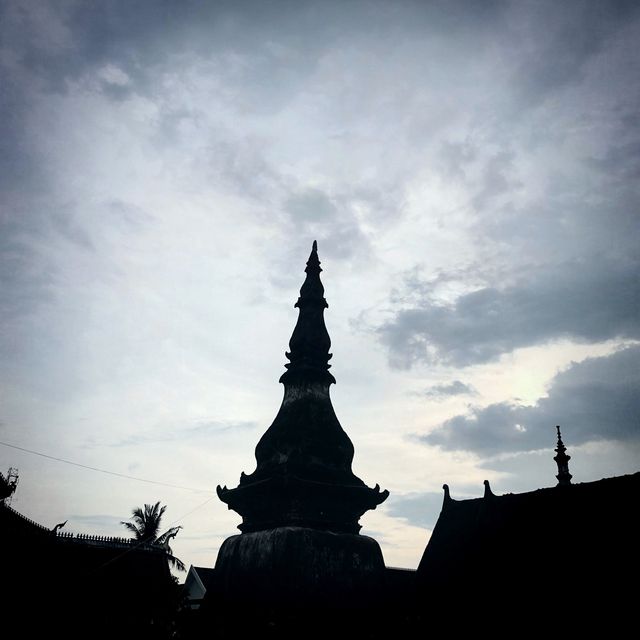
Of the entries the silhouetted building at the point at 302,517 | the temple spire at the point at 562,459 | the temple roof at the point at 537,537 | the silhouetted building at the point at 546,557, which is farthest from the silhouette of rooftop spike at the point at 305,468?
the temple spire at the point at 562,459

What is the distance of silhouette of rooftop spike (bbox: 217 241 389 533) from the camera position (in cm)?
1263

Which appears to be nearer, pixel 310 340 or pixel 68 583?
pixel 310 340

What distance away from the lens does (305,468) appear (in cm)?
1277

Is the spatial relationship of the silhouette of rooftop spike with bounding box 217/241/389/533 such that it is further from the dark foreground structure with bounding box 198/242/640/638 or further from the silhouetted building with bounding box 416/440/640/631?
the silhouetted building with bounding box 416/440/640/631

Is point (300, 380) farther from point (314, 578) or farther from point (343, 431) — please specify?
point (314, 578)

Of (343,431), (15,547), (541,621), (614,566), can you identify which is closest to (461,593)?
(541,621)

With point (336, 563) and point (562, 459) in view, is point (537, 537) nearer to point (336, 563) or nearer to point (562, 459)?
point (336, 563)

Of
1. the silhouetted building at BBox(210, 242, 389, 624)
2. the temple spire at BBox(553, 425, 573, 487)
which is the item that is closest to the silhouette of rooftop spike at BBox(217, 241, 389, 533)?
the silhouetted building at BBox(210, 242, 389, 624)

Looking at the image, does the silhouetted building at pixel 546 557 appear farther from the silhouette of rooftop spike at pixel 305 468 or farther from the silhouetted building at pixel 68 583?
the silhouetted building at pixel 68 583

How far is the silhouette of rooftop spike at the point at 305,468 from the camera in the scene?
A: 1263 cm

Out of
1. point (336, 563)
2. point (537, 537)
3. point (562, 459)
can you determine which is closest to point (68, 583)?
point (336, 563)

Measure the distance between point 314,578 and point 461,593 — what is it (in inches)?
341

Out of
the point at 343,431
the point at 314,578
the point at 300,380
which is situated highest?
the point at 300,380

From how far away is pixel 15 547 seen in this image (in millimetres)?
22562
